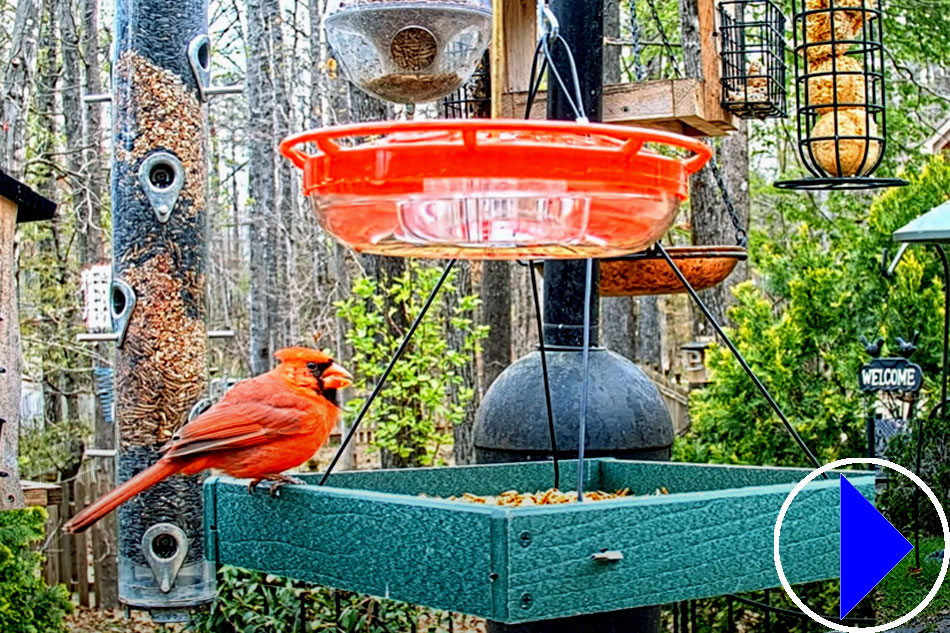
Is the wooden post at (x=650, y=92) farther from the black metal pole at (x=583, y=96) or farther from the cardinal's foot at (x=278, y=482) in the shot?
the cardinal's foot at (x=278, y=482)

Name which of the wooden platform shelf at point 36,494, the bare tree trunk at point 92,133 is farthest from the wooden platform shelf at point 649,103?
the bare tree trunk at point 92,133

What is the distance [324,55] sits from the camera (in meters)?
14.5

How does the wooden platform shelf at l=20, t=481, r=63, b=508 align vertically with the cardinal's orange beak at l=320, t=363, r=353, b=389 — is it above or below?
below

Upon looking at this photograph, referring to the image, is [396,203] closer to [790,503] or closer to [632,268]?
[790,503]

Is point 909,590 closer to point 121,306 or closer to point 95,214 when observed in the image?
point 121,306

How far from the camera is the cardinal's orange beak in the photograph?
2.96m

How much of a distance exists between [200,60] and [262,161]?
7.87 meters

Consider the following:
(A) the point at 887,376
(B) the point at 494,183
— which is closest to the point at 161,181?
(A) the point at 887,376

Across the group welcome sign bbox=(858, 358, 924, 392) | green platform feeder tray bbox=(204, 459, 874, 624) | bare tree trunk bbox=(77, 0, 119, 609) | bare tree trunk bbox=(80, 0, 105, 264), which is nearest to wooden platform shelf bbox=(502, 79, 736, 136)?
welcome sign bbox=(858, 358, 924, 392)

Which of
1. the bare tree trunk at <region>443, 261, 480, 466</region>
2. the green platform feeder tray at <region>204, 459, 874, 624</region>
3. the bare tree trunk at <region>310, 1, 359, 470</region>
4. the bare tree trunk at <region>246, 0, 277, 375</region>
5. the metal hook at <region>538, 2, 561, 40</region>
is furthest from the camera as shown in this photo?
the bare tree trunk at <region>310, 1, 359, 470</region>

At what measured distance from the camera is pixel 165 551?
5957 millimetres

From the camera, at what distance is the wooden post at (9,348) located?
6555 millimetres

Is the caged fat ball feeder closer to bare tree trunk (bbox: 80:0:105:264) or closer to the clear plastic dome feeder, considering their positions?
the clear plastic dome feeder

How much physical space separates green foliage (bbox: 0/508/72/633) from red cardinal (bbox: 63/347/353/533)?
120 inches
